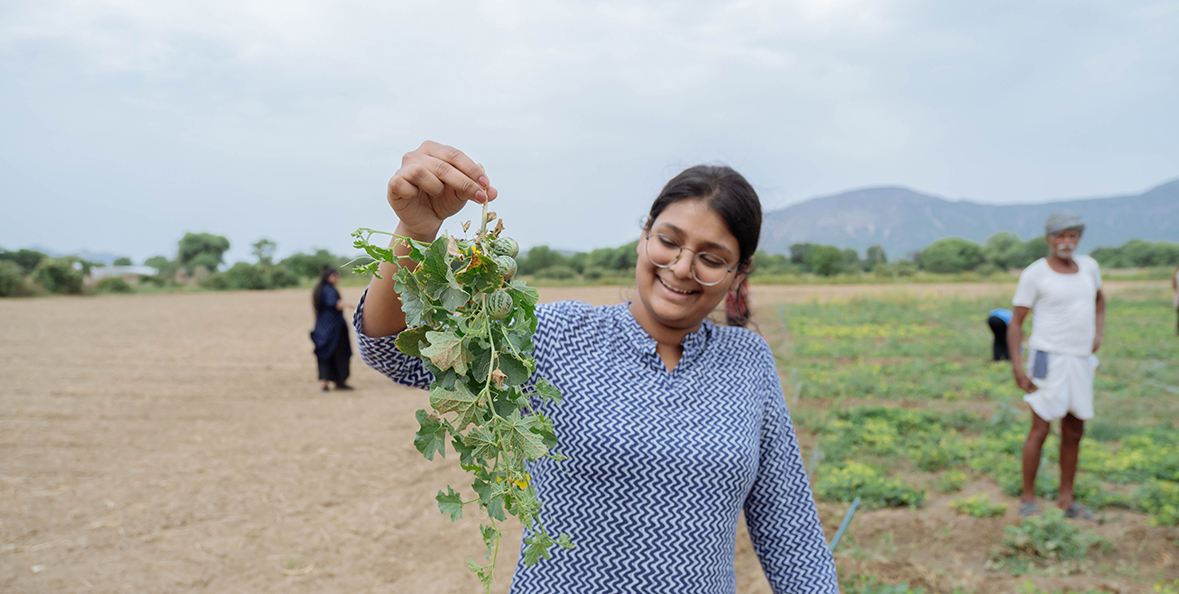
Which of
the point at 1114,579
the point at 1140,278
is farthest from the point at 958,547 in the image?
the point at 1140,278

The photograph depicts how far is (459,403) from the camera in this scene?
3.44ft

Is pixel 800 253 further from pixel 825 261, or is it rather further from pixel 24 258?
pixel 24 258

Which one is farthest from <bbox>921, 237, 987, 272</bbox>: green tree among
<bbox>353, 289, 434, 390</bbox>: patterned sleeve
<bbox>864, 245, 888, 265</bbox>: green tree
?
<bbox>353, 289, 434, 390</bbox>: patterned sleeve

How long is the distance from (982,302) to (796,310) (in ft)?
22.2

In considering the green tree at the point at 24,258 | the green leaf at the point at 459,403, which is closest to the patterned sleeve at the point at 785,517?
the green leaf at the point at 459,403

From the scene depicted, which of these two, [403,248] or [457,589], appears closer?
[403,248]

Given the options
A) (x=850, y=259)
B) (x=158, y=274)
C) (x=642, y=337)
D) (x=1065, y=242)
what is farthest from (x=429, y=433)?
(x=850, y=259)

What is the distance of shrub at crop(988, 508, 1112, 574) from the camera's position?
12.4ft

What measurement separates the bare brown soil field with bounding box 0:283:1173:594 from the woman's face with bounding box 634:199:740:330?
9.30ft

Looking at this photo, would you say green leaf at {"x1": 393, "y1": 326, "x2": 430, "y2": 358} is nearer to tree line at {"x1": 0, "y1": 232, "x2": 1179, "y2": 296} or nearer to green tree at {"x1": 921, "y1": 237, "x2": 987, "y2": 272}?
tree line at {"x1": 0, "y1": 232, "x2": 1179, "y2": 296}

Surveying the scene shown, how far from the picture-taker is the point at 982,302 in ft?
79.7

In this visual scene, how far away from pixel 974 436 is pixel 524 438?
6.54 m

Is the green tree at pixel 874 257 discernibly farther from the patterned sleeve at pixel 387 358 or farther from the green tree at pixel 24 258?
the patterned sleeve at pixel 387 358

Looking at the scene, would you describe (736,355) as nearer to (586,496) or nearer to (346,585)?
(586,496)
